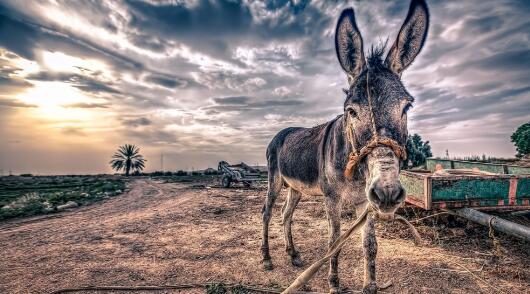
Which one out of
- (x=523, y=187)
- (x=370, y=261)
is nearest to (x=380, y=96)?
(x=370, y=261)

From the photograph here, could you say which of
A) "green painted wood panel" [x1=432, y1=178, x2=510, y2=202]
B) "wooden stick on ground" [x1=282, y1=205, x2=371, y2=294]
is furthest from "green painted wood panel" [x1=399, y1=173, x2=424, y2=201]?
"wooden stick on ground" [x1=282, y1=205, x2=371, y2=294]

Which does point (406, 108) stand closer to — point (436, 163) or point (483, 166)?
point (483, 166)

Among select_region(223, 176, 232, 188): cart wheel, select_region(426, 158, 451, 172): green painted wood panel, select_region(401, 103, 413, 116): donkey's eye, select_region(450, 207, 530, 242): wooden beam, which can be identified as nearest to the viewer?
select_region(401, 103, 413, 116): donkey's eye

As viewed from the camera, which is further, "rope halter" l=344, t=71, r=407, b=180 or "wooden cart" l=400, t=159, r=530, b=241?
"wooden cart" l=400, t=159, r=530, b=241

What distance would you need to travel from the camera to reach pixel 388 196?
1.70 meters

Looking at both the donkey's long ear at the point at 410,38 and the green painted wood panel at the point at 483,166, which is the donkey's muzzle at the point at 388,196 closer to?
the donkey's long ear at the point at 410,38

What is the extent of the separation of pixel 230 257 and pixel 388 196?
3.92m

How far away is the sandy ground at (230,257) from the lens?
12.1ft

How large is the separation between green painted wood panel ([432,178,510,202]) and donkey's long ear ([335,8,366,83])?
358 centimetres

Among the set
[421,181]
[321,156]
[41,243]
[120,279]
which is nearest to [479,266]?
[421,181]

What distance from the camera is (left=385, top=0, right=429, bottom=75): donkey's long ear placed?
7.91ft

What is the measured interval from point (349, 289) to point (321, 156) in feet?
6.55

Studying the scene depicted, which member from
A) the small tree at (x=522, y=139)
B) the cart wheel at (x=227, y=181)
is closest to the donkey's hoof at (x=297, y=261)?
the cart wheel at (x=227, y=181)

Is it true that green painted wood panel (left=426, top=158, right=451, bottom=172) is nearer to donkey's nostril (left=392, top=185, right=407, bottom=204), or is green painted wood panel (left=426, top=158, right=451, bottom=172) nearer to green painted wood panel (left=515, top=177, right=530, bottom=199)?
green painted wood panel (left=515, top=177, right=530, bottom=199)
